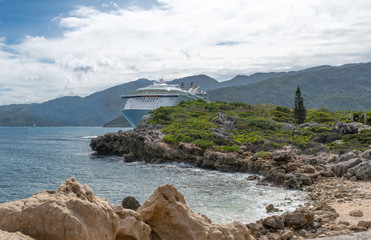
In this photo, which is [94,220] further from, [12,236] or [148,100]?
[148,100]

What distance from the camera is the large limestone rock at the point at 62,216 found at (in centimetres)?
410

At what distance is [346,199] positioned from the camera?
13.1 meters

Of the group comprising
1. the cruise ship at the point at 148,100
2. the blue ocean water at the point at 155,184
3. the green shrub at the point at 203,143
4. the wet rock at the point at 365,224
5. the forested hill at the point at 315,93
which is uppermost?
the forested hill at the point at 315,93

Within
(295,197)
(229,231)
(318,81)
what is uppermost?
(318,81)

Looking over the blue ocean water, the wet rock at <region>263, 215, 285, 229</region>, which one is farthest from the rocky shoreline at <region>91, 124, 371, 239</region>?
the blue ocean water

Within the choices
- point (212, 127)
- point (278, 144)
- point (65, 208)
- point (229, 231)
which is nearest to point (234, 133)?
point (212, 127)

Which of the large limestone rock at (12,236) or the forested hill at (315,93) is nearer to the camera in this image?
the large limestone rock at (12,236)

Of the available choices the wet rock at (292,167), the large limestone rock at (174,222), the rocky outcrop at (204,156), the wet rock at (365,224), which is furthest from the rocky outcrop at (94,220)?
the wet rock at (292,167)

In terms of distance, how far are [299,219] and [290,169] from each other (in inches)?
443

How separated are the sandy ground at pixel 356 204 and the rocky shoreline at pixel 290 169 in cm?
7

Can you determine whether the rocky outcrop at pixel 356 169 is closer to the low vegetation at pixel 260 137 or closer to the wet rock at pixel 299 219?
the low vegetation at pixel 260 137

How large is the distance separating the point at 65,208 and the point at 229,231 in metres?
3.11

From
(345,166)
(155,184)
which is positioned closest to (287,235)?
(155,184)

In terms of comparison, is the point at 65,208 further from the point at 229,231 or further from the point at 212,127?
the point at 212,127
